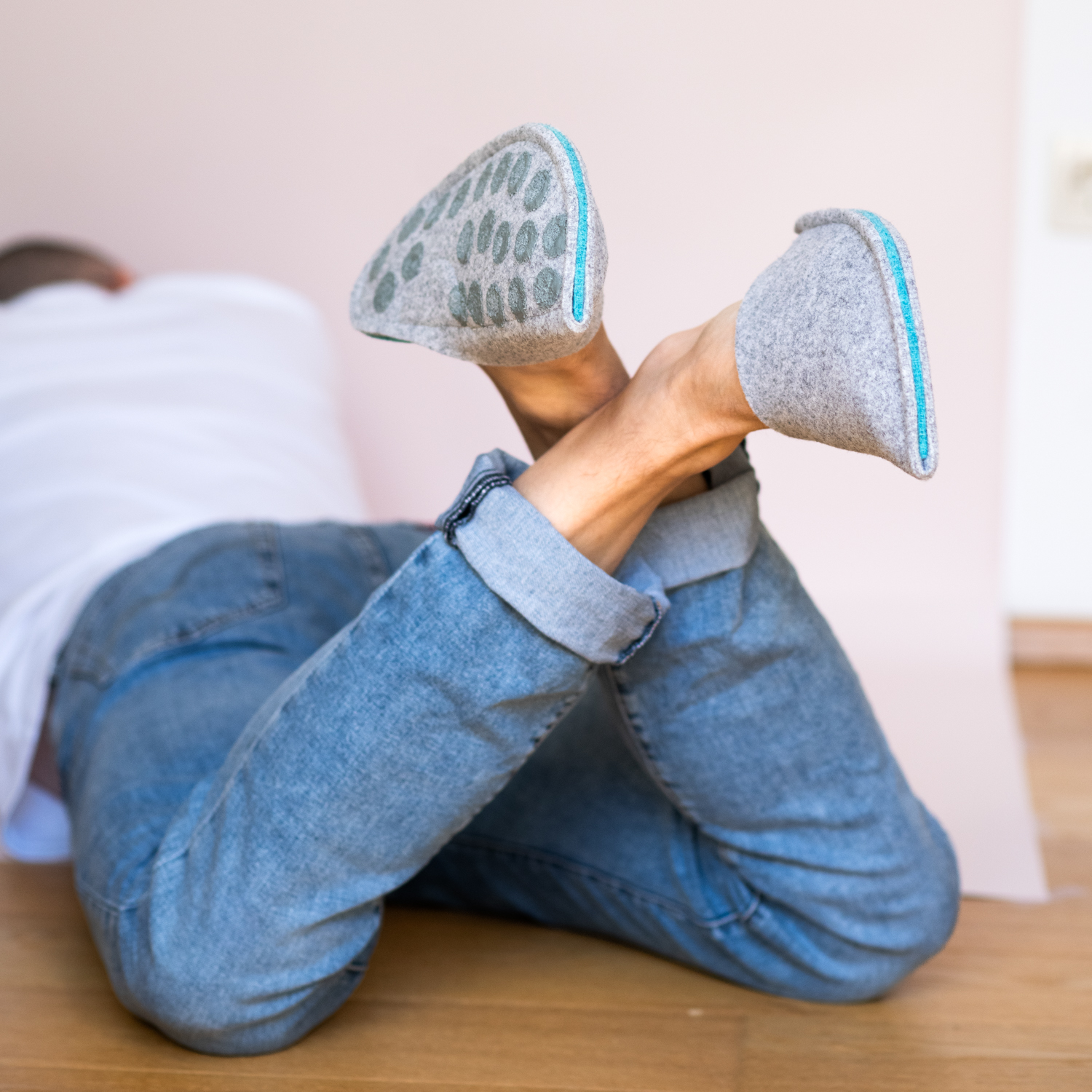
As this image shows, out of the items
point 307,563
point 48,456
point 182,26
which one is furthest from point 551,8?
point 307,563

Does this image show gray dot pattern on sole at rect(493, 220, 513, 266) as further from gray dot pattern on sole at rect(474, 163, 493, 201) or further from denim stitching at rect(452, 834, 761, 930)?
denim stitching at rect(452, 834, 761, 930)

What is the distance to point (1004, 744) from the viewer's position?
61.9 inches

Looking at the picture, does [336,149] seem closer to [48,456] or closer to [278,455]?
[278,455]

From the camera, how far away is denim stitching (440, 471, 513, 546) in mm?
627

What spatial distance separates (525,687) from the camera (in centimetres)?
64

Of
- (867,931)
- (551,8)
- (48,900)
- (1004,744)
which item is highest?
(551,8)

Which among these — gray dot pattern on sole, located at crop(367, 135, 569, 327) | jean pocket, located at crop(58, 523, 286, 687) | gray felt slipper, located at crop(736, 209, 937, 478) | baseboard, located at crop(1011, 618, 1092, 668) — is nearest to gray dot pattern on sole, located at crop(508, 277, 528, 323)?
gray dot pattern on sole, located at crop(367, 135, 569, 327)

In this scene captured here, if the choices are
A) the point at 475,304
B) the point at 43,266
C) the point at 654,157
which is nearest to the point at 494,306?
the point at 475,304

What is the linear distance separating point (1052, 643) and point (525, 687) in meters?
1.74

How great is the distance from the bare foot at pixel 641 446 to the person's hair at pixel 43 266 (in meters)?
1.29

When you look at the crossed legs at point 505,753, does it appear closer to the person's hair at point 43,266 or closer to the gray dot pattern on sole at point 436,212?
the gray dot pattern on sole at point 436,212

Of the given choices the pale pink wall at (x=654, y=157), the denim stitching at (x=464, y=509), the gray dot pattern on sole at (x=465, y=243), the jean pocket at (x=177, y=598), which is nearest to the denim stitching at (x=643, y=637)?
the denim stitching at (x=464, y=509)

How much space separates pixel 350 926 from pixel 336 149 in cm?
175

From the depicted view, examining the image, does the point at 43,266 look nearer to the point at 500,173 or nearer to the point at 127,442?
the point at 127,442
